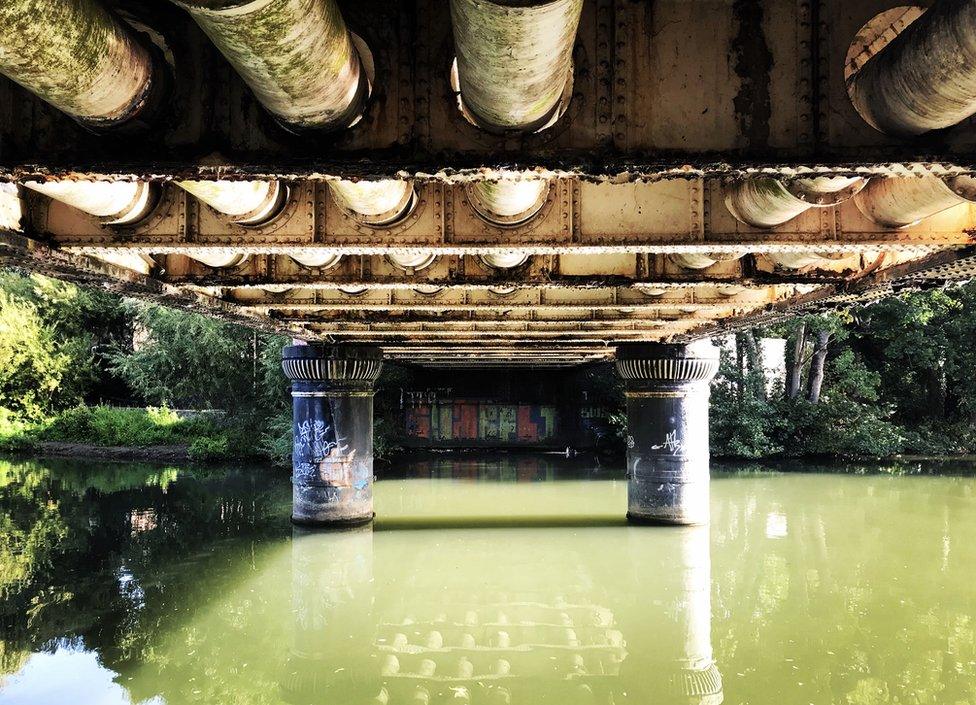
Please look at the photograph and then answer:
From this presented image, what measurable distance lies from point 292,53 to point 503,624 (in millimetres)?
7158

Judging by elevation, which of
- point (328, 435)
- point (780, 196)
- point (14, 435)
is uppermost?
point (780, 196)

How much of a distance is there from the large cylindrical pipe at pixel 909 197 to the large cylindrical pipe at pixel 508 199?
201 cm

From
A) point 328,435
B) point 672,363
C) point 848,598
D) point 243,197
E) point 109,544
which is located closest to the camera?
point 243,197

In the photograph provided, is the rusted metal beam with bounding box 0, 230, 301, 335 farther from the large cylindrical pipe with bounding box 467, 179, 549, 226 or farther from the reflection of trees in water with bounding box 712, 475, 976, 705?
the reflection of trees in water with bounding box 712, 475, 976, 705

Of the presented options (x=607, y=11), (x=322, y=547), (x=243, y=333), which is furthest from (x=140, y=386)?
(x=607, y=11)

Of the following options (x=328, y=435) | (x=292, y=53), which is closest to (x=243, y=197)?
(x=292, y=53)

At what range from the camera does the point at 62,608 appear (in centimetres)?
867

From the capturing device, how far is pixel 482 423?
28922mm

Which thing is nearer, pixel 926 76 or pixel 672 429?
pixel 926 76

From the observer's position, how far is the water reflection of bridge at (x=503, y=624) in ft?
21.9

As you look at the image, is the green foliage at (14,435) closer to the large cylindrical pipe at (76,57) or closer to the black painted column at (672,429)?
the black painted column at (672,429)

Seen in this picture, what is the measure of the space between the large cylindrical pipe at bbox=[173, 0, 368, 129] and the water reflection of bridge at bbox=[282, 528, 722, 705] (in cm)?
531

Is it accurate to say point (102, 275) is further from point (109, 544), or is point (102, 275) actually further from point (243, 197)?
point (109, 544)

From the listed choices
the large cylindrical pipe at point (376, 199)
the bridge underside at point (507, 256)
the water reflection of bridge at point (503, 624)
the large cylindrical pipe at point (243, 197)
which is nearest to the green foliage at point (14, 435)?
the water reflection of bridge at point (503, 624)
